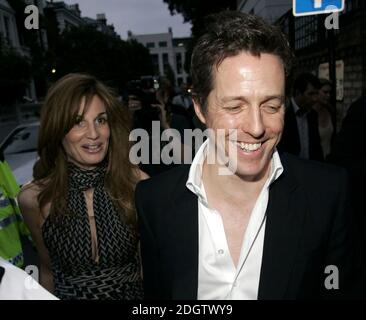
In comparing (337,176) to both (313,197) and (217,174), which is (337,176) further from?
(217,174)

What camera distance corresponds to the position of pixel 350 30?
19.5ft

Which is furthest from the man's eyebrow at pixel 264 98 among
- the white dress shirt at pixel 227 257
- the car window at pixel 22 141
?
the car window at pixel 22 141

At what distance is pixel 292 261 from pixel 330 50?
279cm

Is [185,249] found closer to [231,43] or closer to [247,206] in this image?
[247,206]

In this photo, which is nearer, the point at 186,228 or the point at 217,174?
the point at 186,228

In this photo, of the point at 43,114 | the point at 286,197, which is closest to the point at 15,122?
the point at 43,114

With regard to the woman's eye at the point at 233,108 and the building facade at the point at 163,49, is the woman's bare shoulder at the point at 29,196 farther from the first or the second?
the building facade at the point at 163,49

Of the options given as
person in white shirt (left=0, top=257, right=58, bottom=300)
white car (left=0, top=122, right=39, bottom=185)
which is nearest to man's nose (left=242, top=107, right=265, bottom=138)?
person in white shirt (left=0, top=257, right=58, bottom=300)

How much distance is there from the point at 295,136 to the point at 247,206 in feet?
8.11

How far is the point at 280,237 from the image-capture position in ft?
5.08

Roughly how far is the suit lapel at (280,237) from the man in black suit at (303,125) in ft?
7.43

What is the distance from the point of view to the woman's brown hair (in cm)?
213

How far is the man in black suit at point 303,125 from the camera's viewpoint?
3.99 m

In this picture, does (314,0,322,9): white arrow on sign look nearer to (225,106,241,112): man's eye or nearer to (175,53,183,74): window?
(225,106,241,112): man's eye
